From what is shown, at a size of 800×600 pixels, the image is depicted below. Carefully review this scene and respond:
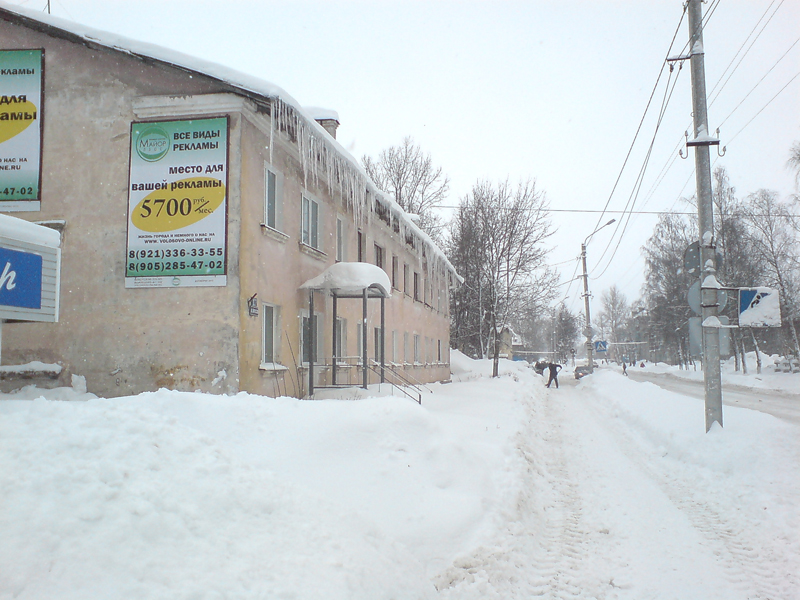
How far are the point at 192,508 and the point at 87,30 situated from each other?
391 inches

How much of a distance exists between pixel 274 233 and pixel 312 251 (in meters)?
1.99

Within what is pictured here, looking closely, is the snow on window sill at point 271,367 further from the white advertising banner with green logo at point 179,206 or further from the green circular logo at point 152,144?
the green circular logo at point 152,144

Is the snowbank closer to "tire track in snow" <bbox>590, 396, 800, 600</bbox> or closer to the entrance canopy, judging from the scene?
"tire track in snow" <bbox>590, 396, 800, 600</bbox>

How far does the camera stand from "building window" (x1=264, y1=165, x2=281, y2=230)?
425 inches

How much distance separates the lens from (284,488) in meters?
4.20

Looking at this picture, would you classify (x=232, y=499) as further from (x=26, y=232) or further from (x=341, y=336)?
(x=341, y=336)

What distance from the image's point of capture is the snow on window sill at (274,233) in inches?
405

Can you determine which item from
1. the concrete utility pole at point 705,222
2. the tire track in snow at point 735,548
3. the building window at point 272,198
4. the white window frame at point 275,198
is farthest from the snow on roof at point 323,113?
the tire track in snow at point 735,548

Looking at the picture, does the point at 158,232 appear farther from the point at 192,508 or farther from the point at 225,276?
the point at 192,508

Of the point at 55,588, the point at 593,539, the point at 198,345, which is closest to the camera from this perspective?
the point at 55,588

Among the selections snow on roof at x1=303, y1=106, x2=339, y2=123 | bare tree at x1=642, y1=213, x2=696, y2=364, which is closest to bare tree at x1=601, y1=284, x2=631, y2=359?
bare tree at x1=642, y1=213, x2=696, y2=364

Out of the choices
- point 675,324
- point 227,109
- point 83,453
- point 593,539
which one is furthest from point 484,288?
point 83,453

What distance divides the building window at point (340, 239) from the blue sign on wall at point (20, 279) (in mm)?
8036

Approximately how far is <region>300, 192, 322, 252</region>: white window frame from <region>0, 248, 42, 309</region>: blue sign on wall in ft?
18.9
